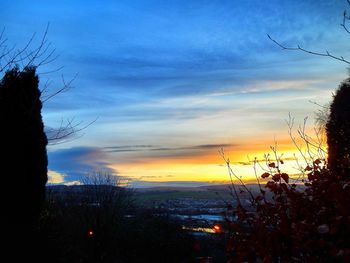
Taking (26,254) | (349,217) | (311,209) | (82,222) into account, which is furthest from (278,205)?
(82,222)

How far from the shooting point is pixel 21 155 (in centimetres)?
1099

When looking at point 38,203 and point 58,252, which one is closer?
point 38,203

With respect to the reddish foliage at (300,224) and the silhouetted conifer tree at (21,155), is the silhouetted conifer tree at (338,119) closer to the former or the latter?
the silhouetted conifer tree at (21,155)

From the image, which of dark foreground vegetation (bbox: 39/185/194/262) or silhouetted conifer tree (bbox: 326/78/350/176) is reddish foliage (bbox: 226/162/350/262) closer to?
silhouetted conifer tree (bbox: 326/78/350/176)

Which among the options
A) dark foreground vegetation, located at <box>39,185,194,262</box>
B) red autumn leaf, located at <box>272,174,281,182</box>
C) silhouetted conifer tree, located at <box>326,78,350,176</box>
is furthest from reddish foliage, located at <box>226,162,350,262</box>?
dark foreground vegetation, located at <box>39,185,194,262</box>

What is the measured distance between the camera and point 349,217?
14.5 ft

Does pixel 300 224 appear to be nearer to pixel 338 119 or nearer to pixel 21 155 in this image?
pixel 21 155

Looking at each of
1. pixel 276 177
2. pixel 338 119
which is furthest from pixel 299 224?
pixel 338 119

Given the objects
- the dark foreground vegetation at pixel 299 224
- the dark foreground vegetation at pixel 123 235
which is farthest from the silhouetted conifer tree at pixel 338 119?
the dark foreground vegetation at pixel 299 224

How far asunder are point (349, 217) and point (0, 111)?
29.8 ft

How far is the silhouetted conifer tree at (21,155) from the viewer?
10.7 m

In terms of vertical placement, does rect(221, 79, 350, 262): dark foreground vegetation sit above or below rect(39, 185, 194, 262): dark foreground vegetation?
above

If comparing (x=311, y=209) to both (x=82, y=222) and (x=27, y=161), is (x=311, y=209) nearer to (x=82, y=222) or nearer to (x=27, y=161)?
(x=27, y=161)

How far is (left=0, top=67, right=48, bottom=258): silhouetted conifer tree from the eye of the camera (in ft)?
35.0
